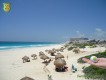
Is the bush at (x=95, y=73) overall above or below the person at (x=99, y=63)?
below

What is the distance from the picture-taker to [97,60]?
14.3 feet

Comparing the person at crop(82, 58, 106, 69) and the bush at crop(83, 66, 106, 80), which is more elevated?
the person at crop(82, 58, 106, 69)

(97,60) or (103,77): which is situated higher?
(97,60)

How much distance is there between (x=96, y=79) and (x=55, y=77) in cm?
261

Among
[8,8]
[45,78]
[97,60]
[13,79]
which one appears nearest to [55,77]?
[45,78]

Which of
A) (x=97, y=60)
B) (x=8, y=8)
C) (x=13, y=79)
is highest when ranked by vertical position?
(x=8, y=8)

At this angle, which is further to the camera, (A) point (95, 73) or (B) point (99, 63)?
(A) point (95, 73)

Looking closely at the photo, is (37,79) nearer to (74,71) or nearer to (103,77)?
(74,71)

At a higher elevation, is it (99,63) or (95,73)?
(99,63)

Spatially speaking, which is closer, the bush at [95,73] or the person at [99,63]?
the person at [99,63]

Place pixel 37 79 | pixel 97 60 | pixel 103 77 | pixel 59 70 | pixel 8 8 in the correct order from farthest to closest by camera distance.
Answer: pixel 59 70, pixel 37 79, pixel 103 77, pixel 8 8, pixel 97 60

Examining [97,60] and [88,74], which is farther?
[88,74]

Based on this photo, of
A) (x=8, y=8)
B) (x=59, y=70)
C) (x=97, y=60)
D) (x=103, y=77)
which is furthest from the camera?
(x=59, y=70)

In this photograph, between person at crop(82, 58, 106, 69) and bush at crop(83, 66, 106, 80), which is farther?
bush at crop(83, 66, 106, 80)
